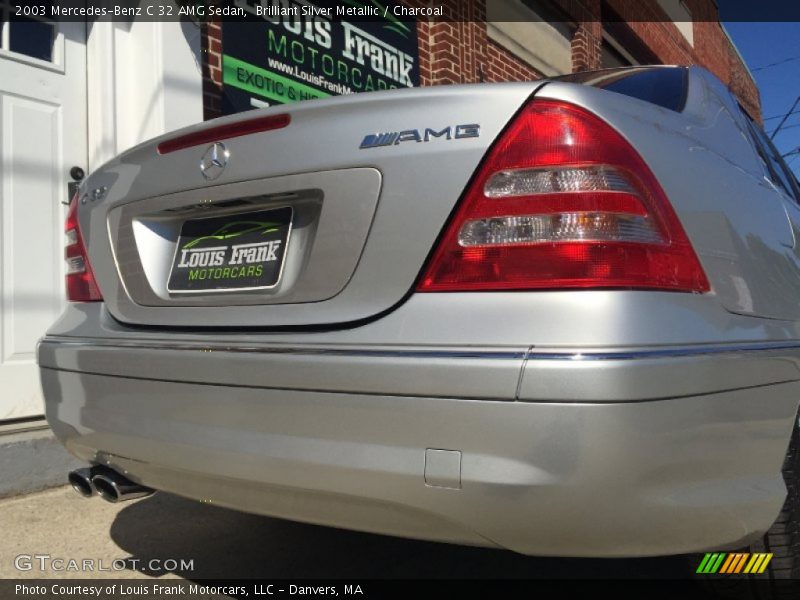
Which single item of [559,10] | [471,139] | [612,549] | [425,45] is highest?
[559,10]

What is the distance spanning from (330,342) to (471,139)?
0.49 metres

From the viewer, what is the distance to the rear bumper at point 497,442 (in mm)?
1298

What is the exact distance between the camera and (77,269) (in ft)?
7.06

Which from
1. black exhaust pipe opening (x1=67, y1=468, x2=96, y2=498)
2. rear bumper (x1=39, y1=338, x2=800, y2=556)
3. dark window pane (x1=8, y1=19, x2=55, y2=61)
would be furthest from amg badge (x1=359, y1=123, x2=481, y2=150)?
dark window pane (x1=8, y1=19, x2=55, y2=61)

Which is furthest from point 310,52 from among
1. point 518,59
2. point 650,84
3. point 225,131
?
point 225,131

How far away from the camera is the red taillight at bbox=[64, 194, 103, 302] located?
6.81 feet

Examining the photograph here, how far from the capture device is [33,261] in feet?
12.4

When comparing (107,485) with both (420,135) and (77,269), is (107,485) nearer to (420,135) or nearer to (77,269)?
(77,269)

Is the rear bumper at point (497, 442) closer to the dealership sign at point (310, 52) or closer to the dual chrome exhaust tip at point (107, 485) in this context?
the dual chrome exhaust tip at point (107, 485)

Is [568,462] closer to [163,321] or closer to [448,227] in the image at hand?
[448,227]

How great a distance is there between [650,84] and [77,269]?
5.61 feet

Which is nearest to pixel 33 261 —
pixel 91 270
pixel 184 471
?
pixel 91 270

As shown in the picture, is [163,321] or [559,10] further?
[559,10]

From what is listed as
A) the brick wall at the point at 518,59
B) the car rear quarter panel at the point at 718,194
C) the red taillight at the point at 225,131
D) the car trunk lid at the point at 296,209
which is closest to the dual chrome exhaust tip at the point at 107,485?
the car trunk lid at the point at 296,209
